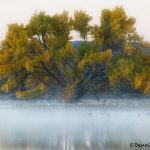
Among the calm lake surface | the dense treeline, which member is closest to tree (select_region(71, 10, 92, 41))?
the dense treeline

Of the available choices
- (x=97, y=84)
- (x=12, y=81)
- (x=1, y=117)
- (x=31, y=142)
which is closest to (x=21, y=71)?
(x=12, y=81)

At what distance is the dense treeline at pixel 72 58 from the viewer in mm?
35062

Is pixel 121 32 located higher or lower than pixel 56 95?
higher

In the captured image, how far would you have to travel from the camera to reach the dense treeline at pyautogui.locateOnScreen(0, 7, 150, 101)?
115 ft

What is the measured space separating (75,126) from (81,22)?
14451mm

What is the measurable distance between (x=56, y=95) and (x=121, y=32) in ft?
12.5

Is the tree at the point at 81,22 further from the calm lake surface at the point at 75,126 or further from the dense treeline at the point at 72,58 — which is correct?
the calm lake surface at the point at 75,126

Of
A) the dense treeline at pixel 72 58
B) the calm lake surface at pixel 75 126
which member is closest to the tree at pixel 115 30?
the dense treeline at pixel 72 58

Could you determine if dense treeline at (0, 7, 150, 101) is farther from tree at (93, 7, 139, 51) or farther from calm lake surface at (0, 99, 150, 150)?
calm lake surface at (0, 99, 150, 150)

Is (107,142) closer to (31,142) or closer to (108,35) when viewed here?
(31,142)

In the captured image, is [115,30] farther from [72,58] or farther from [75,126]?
[75,126]

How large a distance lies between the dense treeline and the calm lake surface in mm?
1149

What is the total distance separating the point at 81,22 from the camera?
121ft

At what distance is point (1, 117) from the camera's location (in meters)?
29.2
